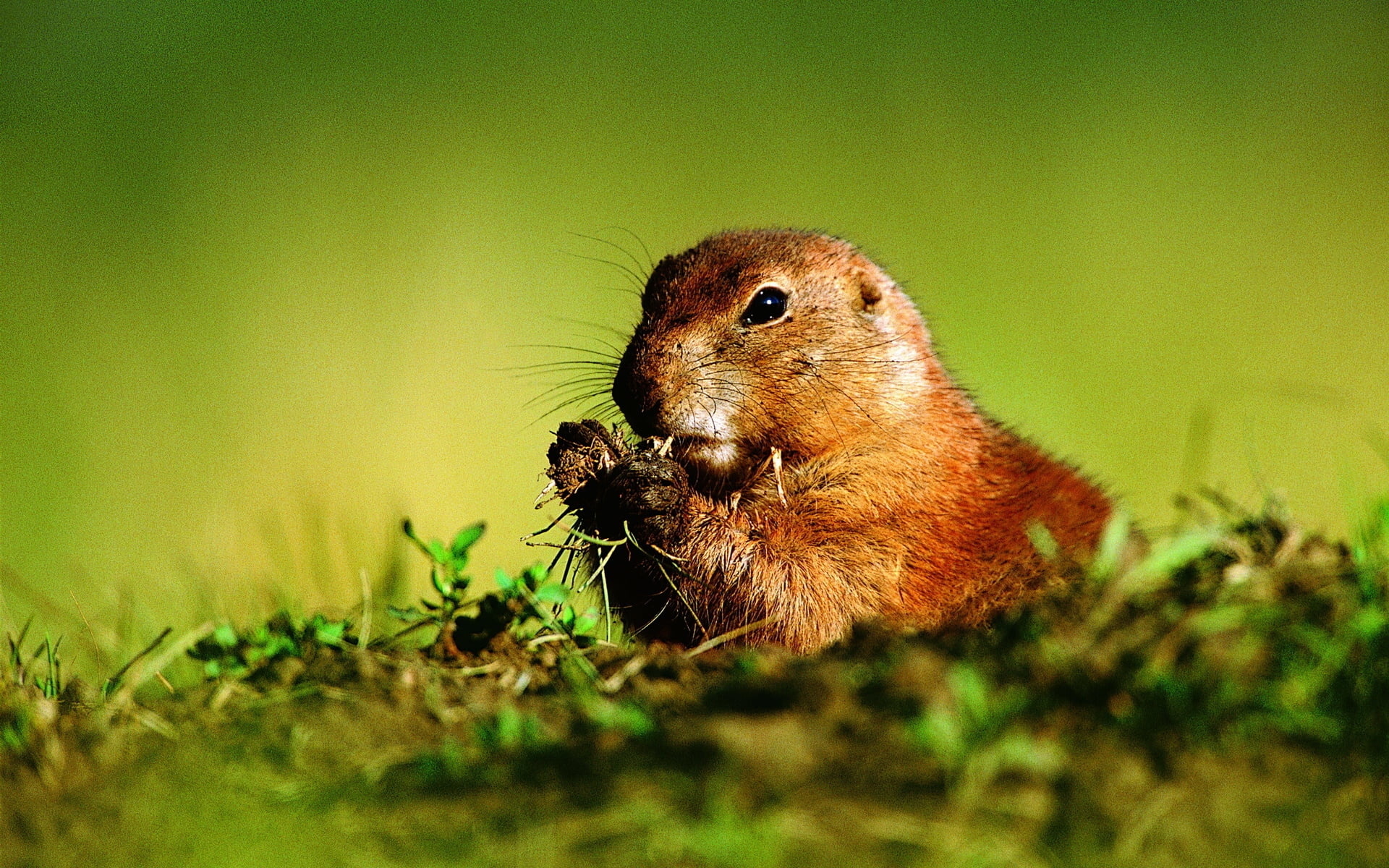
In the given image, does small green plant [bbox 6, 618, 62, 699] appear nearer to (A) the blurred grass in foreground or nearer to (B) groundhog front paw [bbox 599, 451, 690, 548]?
(A) the blurred grass in foreground

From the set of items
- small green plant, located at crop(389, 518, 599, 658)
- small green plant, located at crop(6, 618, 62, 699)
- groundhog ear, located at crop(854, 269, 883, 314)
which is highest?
groundhog ear, located at crop(854, 269, 883, 314)

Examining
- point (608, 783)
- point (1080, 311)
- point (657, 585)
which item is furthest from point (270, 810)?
point (1080, 311)

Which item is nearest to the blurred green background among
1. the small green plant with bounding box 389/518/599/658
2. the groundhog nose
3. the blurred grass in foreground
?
the groundhog nose

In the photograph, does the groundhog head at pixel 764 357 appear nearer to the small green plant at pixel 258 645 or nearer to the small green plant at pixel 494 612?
the small green plant at pixel 494 612

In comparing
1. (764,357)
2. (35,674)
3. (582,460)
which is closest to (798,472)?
(764,357)

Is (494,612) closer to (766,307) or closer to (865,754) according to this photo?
(865,754)
